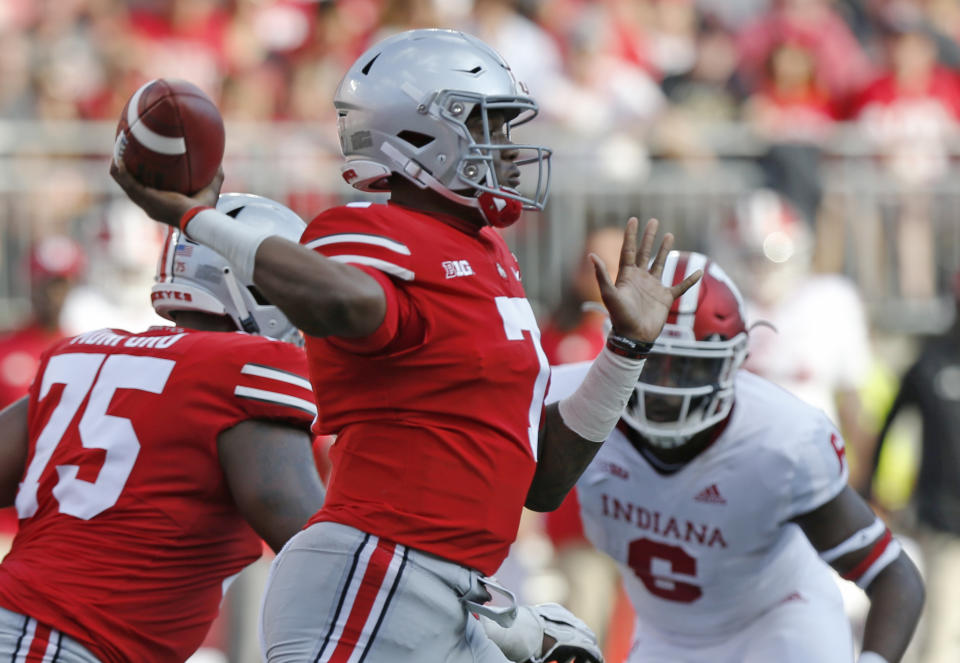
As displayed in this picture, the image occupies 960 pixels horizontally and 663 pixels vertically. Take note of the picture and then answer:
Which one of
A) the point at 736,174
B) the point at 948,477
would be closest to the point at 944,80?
the point at 736,174

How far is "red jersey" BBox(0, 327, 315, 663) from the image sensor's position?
10.7ft

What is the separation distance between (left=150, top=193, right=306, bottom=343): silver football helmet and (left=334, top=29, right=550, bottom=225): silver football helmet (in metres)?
0.61

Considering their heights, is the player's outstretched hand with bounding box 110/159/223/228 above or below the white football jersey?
above

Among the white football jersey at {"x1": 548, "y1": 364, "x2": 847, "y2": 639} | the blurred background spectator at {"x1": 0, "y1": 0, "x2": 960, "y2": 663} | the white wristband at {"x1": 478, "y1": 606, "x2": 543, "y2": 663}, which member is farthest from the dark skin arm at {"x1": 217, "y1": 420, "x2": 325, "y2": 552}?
the blurred background spectator at {"x1": 0, "y1": 0, "x2": 960, "y2": 663}

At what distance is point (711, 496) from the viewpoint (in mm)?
4195

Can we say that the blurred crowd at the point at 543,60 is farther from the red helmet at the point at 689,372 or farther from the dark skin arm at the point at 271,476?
the dark skin arm at the point at 271,476

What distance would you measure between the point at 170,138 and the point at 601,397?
41.2 inches

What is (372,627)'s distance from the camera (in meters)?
2.82

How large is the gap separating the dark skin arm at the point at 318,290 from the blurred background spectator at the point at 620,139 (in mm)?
4710

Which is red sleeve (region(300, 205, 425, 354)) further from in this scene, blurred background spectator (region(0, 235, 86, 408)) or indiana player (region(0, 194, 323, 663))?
blurred background spectator (region(0, 235, 86, 408))

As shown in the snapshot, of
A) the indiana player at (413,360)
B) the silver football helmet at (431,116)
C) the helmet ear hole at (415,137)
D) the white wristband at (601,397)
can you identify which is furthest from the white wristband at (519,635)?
the helmet ear hole at (415,137)

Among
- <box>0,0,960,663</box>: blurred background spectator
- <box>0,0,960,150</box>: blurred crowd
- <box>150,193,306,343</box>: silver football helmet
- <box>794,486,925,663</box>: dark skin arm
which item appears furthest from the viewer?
<box>0,0,960,150</box>: blurred crowd

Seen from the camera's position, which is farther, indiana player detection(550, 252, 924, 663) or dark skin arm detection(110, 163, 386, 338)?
indiana player detection(550, 252, 924, 663)

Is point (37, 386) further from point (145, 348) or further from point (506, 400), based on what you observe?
point (506, 400)
